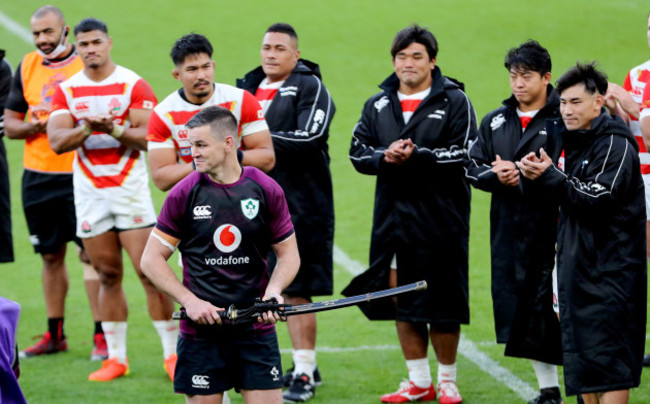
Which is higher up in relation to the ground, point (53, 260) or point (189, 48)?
point (189, 48)

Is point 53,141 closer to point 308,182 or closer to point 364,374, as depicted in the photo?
point 308,182

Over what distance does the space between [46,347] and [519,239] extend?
4.06 meters

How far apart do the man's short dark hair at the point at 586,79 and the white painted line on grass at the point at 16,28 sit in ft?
61.5

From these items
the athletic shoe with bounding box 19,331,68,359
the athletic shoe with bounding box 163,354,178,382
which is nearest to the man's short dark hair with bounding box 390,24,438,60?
the athletic shoe with bounding box 163,354,178,382

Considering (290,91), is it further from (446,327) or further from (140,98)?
(446,327)

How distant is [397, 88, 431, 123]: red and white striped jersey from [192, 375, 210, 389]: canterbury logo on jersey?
251 centimetres

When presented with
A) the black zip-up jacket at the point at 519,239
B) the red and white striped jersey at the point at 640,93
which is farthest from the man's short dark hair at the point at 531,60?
the red and white striped jersey at the point at 640,93

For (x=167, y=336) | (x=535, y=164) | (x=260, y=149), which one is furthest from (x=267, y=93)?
(x=535, y=164)

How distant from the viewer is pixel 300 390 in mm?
7398

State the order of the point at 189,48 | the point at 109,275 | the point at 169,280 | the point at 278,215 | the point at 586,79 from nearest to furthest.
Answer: the point at 169,280, the point at 278,215, the point at 586,79, the point at 189,48, the point at 109,275

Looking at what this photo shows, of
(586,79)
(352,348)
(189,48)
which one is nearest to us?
(586,79)

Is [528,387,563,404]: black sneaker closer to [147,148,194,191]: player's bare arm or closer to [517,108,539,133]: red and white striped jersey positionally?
[517,108,539,133]: red and white striped jersey

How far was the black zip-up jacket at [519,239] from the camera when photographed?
21.5 feet

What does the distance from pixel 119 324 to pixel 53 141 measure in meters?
1.43
